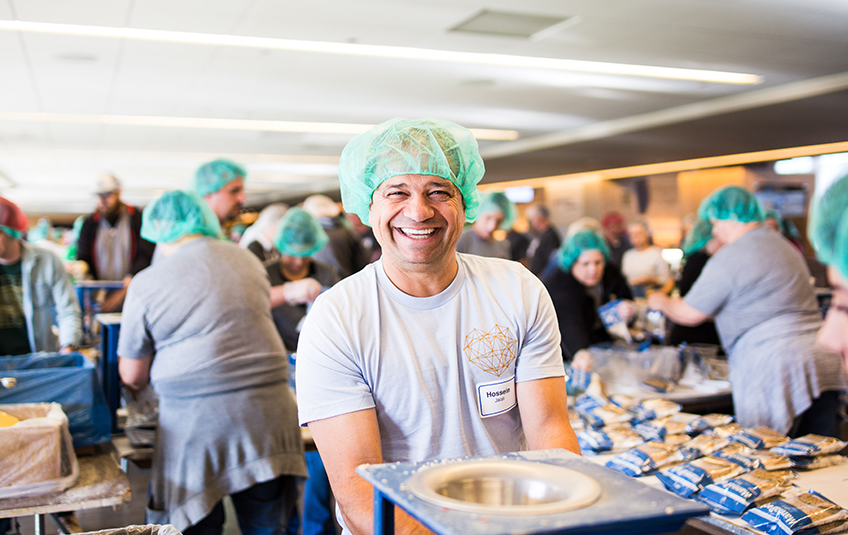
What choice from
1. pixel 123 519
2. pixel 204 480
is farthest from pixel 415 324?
pixel 123 519

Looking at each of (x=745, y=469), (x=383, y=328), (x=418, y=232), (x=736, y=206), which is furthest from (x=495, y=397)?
(x=736, y=206)

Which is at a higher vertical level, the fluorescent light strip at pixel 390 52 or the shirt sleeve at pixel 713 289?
the fluorescent light strip at pixel 390 52

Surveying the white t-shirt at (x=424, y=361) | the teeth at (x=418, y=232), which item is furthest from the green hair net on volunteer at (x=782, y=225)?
the teeth at (x=418, y=232)

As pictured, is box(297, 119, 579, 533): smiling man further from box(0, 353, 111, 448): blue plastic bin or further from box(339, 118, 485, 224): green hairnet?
box(0, 353, 111, 448): blue plastic bin

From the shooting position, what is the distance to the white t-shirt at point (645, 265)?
268 inches

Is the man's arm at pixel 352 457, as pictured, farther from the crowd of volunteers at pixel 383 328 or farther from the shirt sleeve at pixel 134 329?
the shirt sleeve at pixel 134 329

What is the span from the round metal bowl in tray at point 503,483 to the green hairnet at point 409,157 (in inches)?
25.1

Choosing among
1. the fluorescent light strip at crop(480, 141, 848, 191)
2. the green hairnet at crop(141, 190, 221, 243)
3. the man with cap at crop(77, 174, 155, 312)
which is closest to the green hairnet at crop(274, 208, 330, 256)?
the green hairnet at crop(141, 190, 221, 243)

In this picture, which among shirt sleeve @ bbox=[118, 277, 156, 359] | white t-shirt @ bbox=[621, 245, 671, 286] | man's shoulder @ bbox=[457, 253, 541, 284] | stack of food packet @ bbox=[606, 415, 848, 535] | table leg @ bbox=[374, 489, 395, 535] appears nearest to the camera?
table leg @ bbox=[374, 489, 395, 535]

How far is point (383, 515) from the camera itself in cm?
100

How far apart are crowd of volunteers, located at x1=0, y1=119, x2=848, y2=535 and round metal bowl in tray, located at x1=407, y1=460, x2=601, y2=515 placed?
0.29 m

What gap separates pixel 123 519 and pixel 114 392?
1041 millimetres

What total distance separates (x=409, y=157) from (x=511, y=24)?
420 cm

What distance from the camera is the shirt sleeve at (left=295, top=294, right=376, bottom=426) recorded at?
133cm
